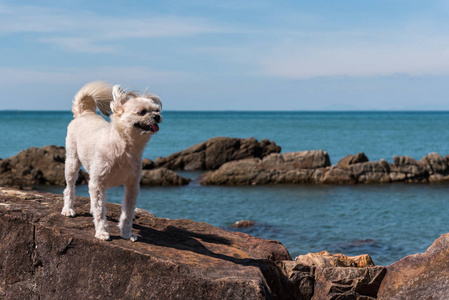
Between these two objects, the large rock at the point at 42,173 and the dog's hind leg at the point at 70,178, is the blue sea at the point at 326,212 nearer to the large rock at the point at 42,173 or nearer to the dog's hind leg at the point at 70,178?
the large rock at the point at 42,173

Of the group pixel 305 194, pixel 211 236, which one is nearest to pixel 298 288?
pixel 211 236

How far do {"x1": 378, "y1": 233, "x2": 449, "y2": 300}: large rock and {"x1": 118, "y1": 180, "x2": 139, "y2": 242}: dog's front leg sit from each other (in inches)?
140

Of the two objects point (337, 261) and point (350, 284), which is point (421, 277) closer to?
point (350, 284)

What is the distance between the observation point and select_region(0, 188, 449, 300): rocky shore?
237 inches

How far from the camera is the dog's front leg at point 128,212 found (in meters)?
6.70

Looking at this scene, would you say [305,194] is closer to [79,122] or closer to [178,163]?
[178,163]

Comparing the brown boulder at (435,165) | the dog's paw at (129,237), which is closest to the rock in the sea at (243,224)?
the dog's paw at (129,237)

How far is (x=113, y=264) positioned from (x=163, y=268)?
65cm

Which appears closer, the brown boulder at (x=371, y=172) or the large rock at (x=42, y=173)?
the large rock at (x=42, y=173)

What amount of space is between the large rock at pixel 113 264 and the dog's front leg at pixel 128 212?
130mm

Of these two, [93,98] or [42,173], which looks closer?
[93,98]

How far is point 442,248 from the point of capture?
6883 mm

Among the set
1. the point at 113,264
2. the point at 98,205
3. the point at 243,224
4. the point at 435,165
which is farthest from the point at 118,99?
the point at 435,165

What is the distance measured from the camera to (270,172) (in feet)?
88.5
